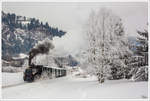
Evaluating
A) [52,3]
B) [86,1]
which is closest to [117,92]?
[86,1]

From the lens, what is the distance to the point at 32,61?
7.84 ft

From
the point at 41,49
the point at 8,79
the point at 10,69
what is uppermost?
the point at 41,49

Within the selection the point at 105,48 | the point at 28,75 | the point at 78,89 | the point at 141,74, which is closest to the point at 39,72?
the point at 28,75

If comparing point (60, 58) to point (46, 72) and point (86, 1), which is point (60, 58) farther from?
point (86, 1)

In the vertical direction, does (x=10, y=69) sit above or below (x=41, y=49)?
below

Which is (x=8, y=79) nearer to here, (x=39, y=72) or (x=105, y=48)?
(x=39, y=72)

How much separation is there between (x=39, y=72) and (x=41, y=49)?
0.31 metres

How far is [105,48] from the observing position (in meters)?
2.45

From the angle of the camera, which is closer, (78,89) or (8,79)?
(8,79)

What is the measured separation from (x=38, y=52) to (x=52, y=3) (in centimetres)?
70

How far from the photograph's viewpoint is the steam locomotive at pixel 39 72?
2383 mm

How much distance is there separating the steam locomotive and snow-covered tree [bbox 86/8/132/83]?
1.44 feet

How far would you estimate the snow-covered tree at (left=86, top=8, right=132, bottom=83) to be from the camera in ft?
7.98

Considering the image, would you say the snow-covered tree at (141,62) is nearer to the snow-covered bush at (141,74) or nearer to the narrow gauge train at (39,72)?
the snow-covered bush at (141,74)
